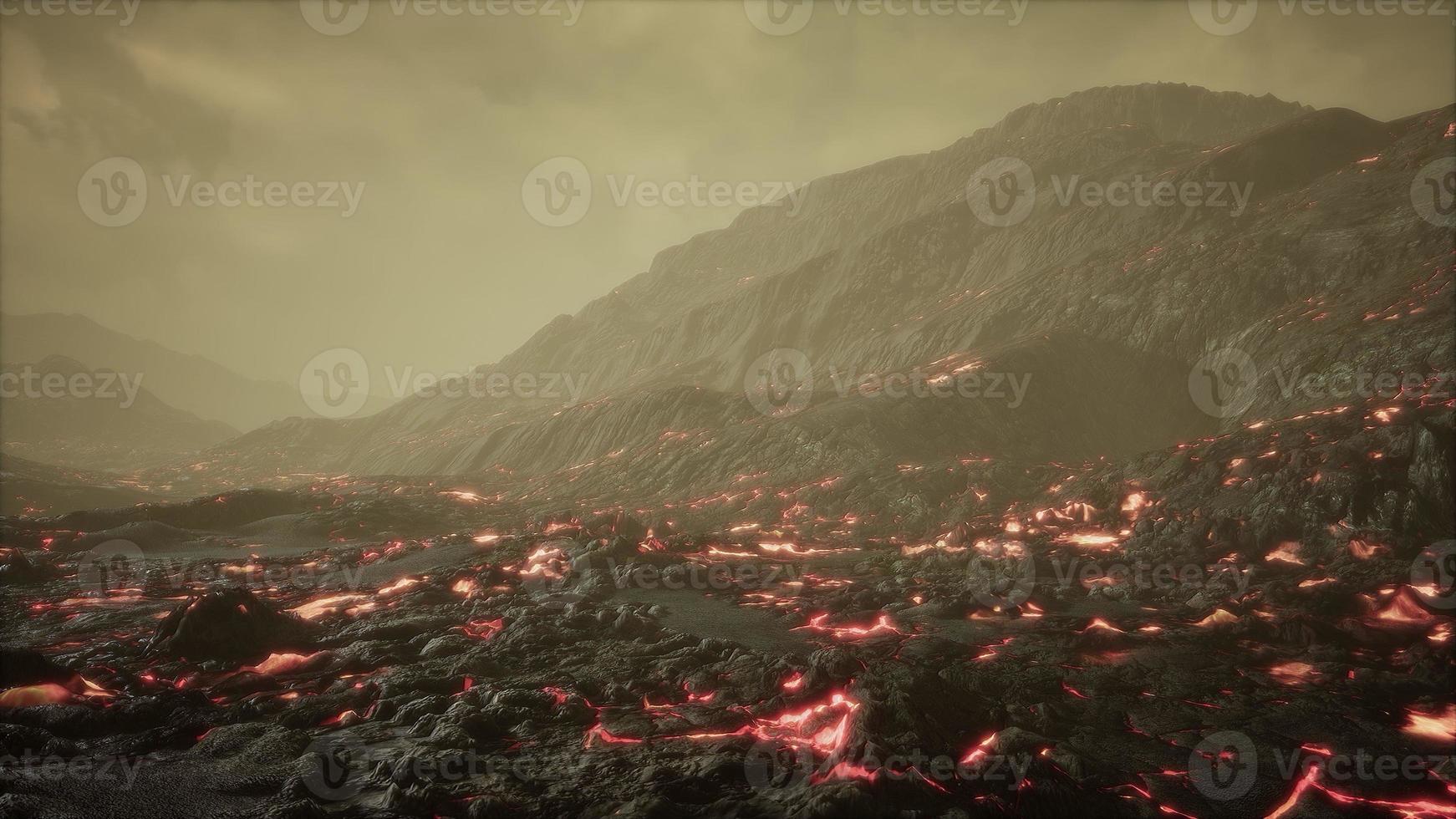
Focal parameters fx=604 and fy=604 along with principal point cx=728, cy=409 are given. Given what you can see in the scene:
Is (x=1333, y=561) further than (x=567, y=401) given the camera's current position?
No

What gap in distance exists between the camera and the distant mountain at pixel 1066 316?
39812 millimetres

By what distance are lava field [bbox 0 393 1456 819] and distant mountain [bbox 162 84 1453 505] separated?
1267cm

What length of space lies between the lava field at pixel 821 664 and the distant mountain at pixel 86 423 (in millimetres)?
147131

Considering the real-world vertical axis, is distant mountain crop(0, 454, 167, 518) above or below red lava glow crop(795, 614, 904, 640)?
above

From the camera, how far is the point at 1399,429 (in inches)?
903

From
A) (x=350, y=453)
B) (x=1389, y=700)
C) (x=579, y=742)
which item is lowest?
(x=1389, y=700)

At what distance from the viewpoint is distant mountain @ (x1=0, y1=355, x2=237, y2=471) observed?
136375 mm

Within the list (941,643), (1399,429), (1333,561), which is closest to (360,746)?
(941,643)

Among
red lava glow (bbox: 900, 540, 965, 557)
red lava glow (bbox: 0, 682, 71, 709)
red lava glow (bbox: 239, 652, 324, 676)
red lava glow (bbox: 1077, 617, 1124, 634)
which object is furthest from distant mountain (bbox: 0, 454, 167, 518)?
red lava glow (bbox: 1077, 617, 1124, 634)

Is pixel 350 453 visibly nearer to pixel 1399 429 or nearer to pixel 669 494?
pixel 669 494

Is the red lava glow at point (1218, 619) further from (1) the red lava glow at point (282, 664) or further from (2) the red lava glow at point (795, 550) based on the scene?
(1) the red lava glow at point (282, 664)

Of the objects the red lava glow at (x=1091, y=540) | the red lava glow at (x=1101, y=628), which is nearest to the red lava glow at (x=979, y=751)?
the red lava glow at (x=1101, y=628)

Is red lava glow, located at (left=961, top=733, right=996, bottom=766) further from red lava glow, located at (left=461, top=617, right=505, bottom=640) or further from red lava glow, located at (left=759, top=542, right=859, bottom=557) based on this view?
red lava glow, located at (left=759, top=542, right=859, bottom=557)

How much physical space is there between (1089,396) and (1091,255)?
22.9 metres
